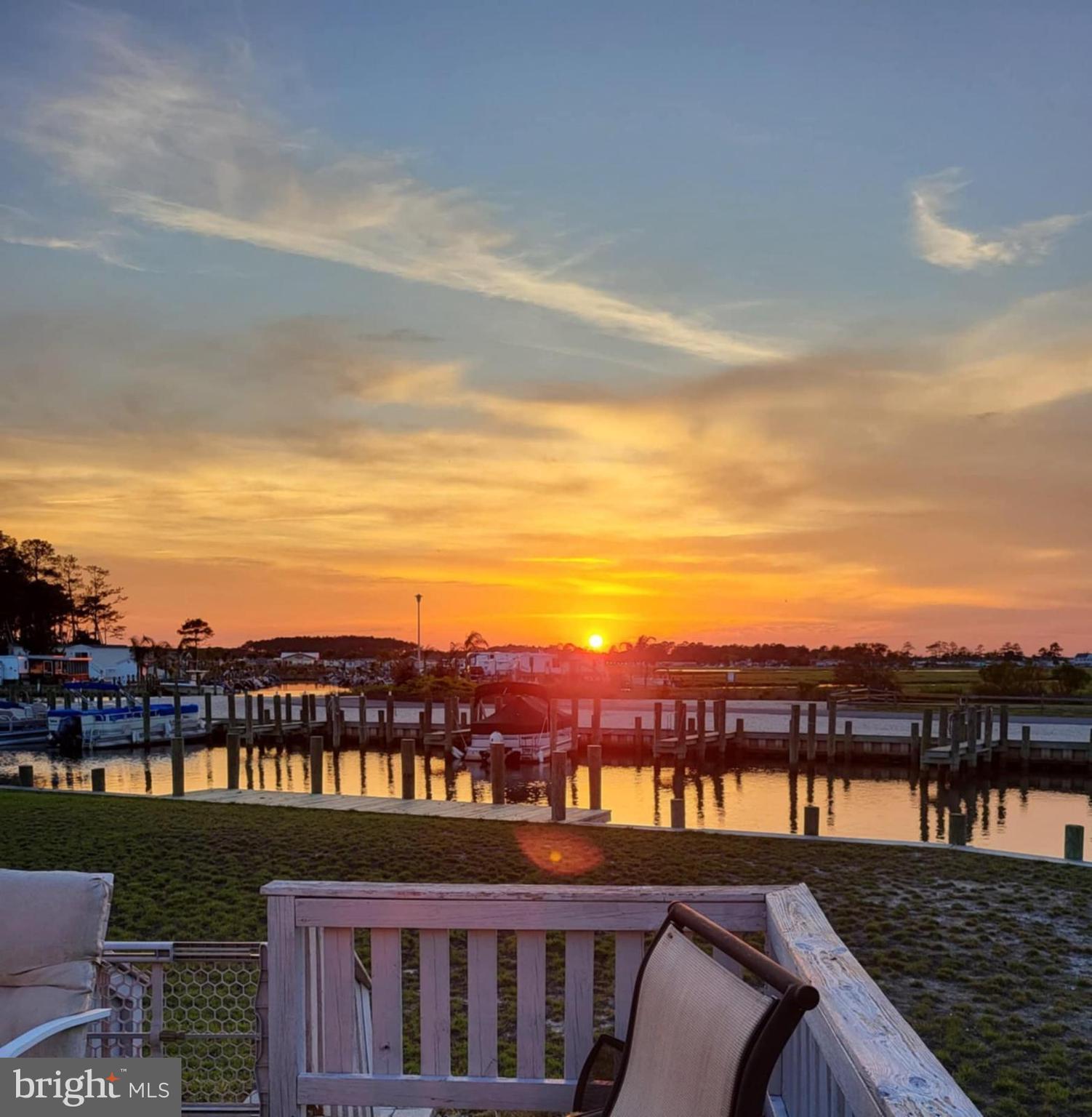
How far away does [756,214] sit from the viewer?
14992 millimetres

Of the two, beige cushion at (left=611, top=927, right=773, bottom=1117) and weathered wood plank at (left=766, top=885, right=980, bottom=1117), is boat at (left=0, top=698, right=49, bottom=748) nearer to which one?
beige cushion at (left=611, top=927, right=773, bottom=1117)

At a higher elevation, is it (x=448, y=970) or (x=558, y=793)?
(x=448, y=970)

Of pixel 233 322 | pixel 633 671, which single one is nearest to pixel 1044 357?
pixel 233 322

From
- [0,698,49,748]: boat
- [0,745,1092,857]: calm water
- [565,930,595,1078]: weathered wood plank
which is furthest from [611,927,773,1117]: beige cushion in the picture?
[0,698,49,748]: boat

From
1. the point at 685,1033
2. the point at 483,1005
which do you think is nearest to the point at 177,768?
the point at 483,1005

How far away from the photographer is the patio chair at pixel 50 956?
3312 millimetres

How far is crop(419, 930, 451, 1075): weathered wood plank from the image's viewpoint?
3.41 metres

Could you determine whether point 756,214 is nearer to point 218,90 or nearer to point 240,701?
point 218,90

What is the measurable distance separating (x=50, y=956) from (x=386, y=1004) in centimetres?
107

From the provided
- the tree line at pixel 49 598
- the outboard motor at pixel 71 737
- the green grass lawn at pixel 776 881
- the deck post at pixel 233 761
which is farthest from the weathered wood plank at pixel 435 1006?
the tree line at pixel 49 598

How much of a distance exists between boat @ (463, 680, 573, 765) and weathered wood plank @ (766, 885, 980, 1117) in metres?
35.0

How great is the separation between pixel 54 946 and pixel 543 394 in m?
20.9

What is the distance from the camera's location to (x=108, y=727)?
4591 cm

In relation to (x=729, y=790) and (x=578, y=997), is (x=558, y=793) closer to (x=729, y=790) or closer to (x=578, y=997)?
(x=578, y=997)
